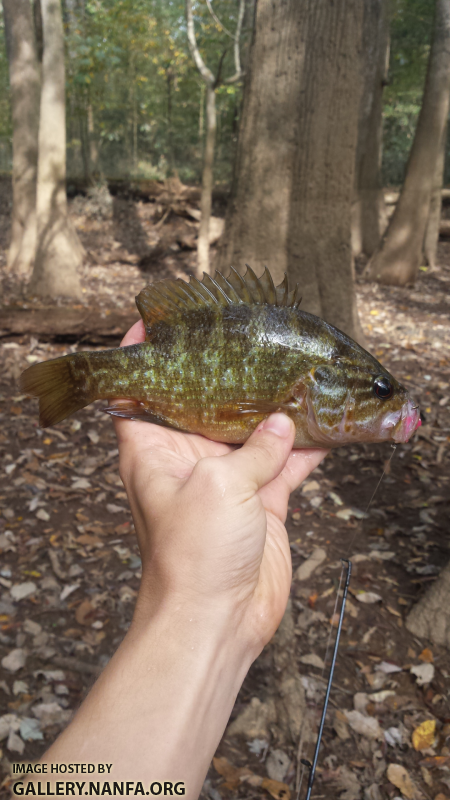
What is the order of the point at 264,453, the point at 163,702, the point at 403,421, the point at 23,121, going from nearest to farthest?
1. the point at 163,702
2. the point at 264,453
3. the point at 403,421
4. the point at 23,121

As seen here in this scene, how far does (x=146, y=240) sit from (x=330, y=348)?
1488 cm

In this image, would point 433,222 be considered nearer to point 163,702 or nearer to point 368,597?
point 368,597

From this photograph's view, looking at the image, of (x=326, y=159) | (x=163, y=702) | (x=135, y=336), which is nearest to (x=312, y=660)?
(x=163, y=702)

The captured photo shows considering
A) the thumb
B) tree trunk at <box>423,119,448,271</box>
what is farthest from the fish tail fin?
tree trunk at <box>423,119,448,271</box>

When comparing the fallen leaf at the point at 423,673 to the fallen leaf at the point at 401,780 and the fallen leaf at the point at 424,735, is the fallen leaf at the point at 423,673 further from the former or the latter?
the fallen leaf at the point at 401,780

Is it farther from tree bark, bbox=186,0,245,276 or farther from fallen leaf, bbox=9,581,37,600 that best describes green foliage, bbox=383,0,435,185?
fallen leaf, bbox=9,581,37,600

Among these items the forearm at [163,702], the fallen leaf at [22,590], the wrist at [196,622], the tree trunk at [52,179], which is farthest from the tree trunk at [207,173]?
the forearm at [163,702]

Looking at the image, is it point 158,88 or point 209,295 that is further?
point 158,88

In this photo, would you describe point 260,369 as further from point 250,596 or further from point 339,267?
point 339,267

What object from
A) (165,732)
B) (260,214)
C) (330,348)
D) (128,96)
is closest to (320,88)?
(260,214)

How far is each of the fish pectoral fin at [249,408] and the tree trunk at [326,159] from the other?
4.49m

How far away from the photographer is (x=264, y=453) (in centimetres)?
201

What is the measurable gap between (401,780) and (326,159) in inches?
231

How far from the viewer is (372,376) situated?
6.96 ft
